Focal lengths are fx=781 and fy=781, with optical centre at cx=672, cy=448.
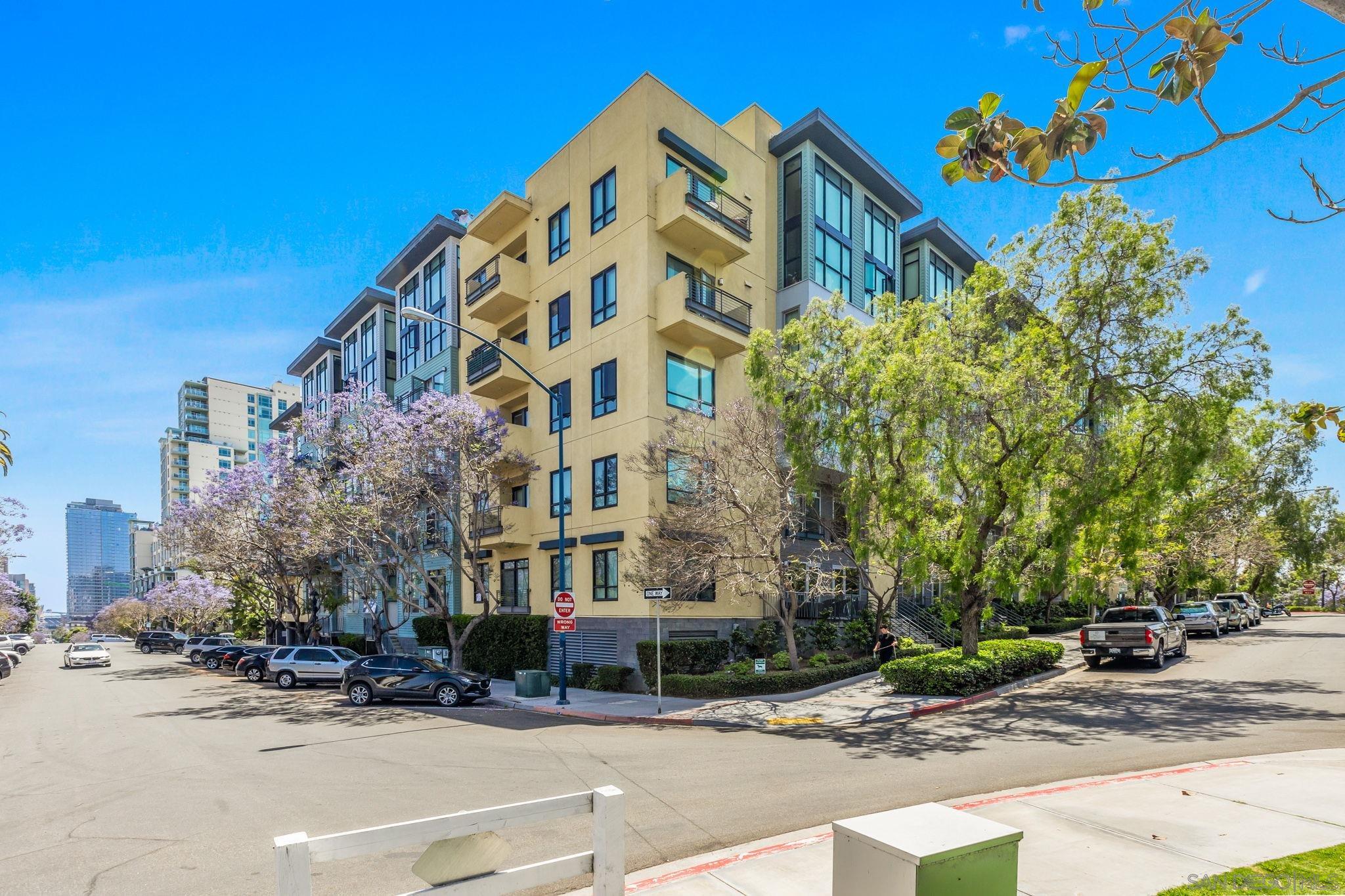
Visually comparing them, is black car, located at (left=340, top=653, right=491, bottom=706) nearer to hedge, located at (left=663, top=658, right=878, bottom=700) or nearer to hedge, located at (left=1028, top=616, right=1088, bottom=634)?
hedge, located at (left=663, top=658, right=878, bottom=700)

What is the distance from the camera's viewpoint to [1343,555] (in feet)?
243

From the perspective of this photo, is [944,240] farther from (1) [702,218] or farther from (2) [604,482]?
(2) [604,482]

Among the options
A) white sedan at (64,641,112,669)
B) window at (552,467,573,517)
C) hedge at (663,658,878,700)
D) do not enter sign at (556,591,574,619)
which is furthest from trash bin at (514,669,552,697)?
white sedan at (64,641,112,669)

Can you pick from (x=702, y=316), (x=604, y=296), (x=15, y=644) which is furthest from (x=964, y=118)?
(x=15, y=644)

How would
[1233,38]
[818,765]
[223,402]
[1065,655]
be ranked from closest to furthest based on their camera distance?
1. [1233,38]
2. [818,765]
3. [1065,655]
4. [223,402]

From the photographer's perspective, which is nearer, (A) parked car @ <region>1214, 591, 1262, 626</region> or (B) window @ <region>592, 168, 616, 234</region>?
Answer: (B) window @ <region>592, 168, 616, 234</region>

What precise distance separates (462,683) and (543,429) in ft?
35.6

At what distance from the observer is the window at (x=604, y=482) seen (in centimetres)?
2572

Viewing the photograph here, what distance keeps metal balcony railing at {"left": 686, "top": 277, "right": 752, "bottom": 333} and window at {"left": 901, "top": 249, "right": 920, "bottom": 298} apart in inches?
485

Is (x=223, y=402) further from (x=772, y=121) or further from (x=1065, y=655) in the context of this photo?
(x=1065, y=655)

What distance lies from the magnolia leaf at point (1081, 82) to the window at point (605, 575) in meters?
22.7

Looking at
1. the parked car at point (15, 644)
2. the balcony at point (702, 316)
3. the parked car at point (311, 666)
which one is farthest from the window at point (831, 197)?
the parked car at point (15, 644)

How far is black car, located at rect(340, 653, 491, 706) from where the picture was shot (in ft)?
70.3

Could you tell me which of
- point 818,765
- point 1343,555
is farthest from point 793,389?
point 1343,555
